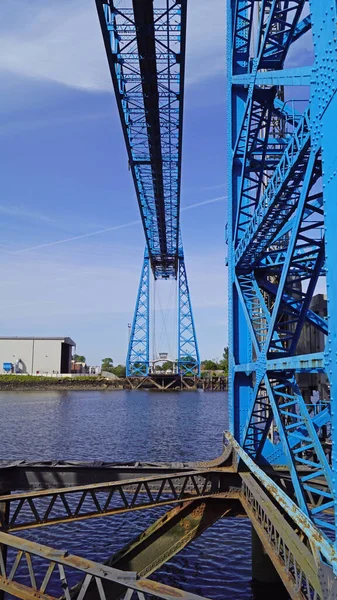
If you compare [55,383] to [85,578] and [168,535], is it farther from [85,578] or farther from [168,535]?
[85,578]

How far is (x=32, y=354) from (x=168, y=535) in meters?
96.3

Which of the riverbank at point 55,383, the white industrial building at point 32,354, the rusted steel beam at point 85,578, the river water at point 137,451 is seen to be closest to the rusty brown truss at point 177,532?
the rusted steel beam at point 85,578

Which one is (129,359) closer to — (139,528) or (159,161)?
(159,161)

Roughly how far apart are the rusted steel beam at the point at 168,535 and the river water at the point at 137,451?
5.42ft

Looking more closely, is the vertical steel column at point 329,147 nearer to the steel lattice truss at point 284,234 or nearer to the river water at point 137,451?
the steel lattice truss at point 284,234

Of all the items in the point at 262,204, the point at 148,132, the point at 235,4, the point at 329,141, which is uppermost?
the point at 148,132

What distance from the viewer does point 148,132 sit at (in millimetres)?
31797

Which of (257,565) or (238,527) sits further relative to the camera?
(238,527)

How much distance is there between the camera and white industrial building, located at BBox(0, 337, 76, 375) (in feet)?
334

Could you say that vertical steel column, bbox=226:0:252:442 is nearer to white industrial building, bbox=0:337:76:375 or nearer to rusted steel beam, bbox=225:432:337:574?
rusted steel beam, bbox=225:432:337:574

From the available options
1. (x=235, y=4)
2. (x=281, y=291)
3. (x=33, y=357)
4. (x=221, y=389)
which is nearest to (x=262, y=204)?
(x=281, y=291)

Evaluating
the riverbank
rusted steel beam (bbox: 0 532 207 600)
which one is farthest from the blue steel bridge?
the riverbank

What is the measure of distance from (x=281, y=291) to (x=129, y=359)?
245ft

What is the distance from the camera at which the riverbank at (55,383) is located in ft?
290
